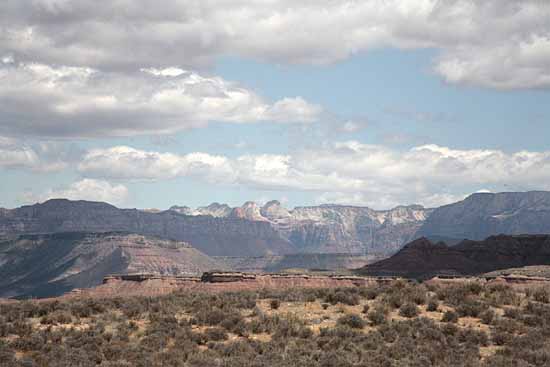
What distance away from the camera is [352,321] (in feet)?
119

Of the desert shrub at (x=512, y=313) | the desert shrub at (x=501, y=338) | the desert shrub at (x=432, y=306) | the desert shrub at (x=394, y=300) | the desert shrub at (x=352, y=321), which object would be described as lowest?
the desert shrub at (x=501, y=338)

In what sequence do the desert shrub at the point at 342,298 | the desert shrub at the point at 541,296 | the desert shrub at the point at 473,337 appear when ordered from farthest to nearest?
the desert shrub at the point at 541,296
the desert shrub at the point at 342,298
the desert shrub at the point at 473,337

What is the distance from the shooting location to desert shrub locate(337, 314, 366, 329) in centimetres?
3606

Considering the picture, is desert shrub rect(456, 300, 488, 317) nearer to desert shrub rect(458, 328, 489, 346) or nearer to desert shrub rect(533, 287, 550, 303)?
desert shrub rect(458, 328, 489, 346)

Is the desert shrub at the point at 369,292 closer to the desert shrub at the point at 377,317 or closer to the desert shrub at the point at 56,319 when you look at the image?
the desert shrub at the point at 377,317

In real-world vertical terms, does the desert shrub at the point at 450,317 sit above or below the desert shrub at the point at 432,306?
below

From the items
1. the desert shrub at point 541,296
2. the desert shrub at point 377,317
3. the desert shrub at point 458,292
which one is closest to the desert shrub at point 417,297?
the desert shrub at point 458,292

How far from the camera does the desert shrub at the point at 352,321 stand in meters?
36.1

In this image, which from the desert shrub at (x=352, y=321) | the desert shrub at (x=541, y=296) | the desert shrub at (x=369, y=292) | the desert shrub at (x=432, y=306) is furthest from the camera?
the desert shrub at (x=369, y=292)

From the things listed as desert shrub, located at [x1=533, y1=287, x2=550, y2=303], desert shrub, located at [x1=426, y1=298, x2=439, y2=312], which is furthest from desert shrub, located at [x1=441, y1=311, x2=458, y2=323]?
desert shrub, located at [x1=533, y1=287, x2=550, y2=303]

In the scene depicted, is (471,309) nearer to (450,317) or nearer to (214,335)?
(450,317)

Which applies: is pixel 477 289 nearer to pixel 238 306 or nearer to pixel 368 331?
pixel 368 331

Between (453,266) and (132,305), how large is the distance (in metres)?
Answer: 165

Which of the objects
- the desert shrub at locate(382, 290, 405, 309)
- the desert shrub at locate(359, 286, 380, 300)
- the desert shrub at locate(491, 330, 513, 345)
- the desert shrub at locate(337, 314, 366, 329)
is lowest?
the desert shrub at locate(491, 330, 513, 345)
